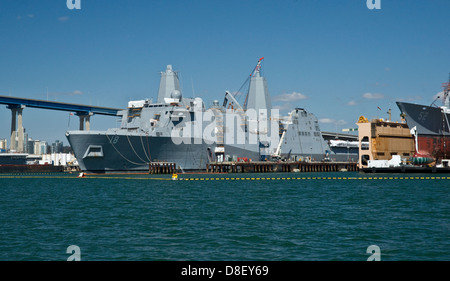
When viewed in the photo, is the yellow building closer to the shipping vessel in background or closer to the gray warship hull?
the shipping vessel in background

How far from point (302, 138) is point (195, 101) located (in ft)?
97.8

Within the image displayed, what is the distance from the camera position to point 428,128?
8888cm

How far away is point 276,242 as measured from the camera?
1733 cm

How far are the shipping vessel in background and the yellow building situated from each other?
1.70 meters

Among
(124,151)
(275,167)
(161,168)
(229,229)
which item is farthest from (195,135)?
(229,229)

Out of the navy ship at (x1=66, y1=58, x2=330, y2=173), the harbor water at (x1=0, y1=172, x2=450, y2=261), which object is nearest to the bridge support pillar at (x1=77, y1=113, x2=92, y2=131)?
the navy ship at (x1=66, y1=58, x2=330, y2=173)

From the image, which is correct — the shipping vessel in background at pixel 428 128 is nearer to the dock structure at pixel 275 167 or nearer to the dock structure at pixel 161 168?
the dock structure at pixel 275 167

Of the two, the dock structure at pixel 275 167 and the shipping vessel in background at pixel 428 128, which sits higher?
the shipping vessel in background at pixel 428 128

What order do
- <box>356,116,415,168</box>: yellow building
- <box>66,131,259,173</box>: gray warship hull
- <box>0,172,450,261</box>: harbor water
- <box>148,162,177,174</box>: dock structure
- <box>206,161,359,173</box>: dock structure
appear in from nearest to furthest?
<box>0,172,450,261</box>: harbor water
<box>66,131,259,173</box>: gray warship hull
<box>148,162,177,174</box>: dock structure
<box>356,116,415,168</box>: yellow building
<box>206,161,359,173</box>: dock structure

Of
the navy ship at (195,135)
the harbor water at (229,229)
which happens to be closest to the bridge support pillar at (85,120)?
the navy ship at (195,135)

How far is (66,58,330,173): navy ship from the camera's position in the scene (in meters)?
72.2

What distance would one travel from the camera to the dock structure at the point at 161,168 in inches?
2943

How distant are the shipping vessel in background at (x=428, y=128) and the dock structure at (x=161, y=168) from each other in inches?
1630
